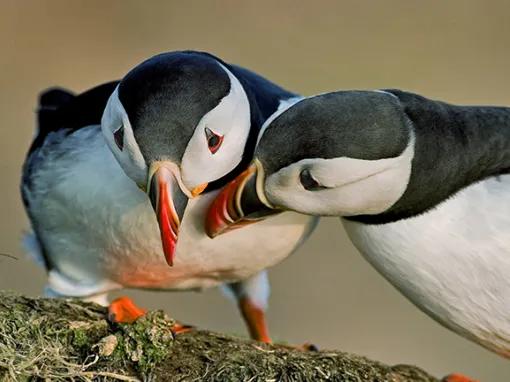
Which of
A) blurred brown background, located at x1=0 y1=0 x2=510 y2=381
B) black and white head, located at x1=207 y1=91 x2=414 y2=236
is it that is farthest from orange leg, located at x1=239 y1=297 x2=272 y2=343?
blurred brown background, located at x1=0 y1=0 x2=510 y2=381

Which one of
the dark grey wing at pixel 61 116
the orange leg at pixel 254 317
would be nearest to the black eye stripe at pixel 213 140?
the dark grey wing at pixel 61 116

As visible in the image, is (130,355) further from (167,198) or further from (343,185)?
(343,185)

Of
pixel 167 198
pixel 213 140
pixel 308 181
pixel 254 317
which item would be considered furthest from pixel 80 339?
pixel 254 317

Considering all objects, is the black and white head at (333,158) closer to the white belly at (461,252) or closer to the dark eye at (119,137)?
the white belly at (461,252)

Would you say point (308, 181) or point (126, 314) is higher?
point (308, 181)

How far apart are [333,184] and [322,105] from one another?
30cm

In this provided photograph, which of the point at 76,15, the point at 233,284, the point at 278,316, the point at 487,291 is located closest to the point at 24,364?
the point at 487,291

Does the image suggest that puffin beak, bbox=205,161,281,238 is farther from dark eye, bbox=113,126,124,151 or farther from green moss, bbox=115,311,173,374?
green moss, bbox=115,311,173,374

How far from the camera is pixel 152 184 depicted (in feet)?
16.3

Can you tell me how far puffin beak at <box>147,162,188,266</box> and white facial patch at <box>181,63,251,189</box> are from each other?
64mm

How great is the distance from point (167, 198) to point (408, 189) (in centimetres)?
95

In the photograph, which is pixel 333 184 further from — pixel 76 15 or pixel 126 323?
pixel 76 15

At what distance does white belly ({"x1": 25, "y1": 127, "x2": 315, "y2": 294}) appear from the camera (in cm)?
569

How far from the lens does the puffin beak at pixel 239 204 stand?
5.15 m
